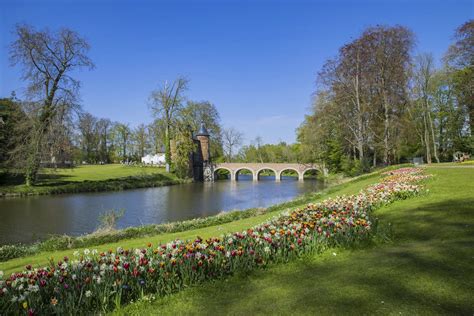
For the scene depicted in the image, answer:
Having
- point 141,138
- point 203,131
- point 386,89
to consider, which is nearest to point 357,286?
point 386,89

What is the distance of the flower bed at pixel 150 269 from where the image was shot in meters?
3.40

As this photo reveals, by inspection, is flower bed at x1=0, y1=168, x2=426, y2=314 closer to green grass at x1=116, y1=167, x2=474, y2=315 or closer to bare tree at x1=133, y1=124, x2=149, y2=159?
green grass at x1=116, y1=167, x2=474, y2=315

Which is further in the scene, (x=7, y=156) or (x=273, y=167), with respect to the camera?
(x=273, y=167)

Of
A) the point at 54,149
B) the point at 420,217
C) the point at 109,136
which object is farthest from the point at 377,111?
the point at 109,136

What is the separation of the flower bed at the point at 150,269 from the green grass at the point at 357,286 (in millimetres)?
180

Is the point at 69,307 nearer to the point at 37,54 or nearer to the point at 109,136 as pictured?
the point at 37,54

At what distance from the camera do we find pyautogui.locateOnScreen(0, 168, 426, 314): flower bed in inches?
134

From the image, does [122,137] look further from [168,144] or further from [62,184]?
[62,184]

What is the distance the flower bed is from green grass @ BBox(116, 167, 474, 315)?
18cm

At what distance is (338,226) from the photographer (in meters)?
5.51

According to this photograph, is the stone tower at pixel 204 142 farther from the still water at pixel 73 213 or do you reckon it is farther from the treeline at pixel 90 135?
the still water at pixel 73 213

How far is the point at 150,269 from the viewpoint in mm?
3787

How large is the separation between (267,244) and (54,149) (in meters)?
26.7

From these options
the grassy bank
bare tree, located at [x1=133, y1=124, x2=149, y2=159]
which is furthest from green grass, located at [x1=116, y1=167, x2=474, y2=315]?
bare tree, located at [x1=133, y1=124, x2=149, y2=159]
